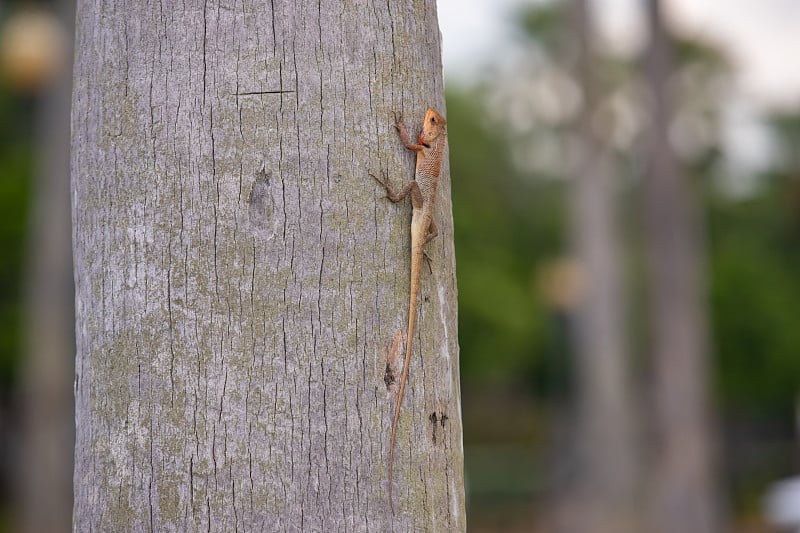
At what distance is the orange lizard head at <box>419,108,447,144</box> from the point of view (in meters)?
2.42

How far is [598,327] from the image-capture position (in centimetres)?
1988

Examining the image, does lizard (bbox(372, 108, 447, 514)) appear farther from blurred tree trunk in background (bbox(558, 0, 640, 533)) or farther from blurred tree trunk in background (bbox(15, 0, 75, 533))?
blurred tree trunk in background (bbox(558, 0, 640, 533))

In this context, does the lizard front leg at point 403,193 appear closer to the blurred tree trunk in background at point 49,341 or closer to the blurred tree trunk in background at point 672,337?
the blurred tree trunk in background at point 672,337

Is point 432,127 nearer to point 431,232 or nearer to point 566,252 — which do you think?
point 431,232

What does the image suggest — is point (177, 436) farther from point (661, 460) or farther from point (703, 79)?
point (703, 79)

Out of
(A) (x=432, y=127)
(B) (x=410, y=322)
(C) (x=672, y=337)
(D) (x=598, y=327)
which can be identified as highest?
(A) (x=432, y=127)

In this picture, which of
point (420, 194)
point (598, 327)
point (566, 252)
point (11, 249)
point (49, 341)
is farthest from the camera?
point (566, 252)

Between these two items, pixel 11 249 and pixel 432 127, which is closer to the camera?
pixel 432 127

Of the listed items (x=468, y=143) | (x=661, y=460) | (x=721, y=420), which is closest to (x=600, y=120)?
(x=661, y=460)

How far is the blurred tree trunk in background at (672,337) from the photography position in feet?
50.5

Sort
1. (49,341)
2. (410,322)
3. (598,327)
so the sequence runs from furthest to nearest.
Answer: (598,327) < (49,341) < (410,322)

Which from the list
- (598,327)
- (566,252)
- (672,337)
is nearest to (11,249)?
(598,327)

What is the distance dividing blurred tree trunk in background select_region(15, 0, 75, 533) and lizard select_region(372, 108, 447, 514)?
1631 centimetres

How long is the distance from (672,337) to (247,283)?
14.4 m
